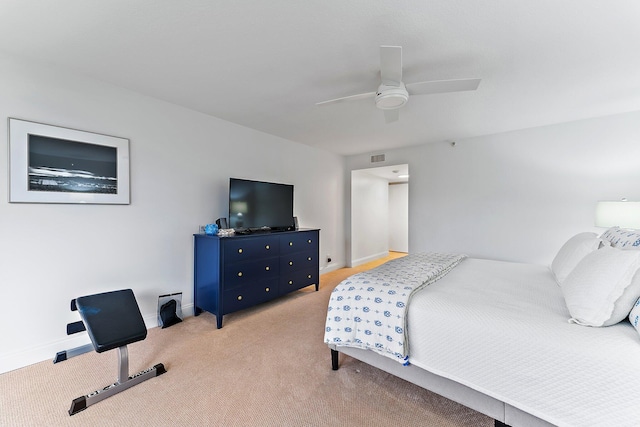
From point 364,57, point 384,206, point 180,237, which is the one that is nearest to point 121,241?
point 180,237

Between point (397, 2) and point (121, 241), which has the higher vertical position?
point (397, 2)

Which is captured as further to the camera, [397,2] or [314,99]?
[314,99]

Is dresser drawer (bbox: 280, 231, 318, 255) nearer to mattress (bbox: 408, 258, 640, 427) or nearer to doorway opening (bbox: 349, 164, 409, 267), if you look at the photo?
doorway opening (bbox: 349, 164, 409, 267)

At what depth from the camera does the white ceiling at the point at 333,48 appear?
158cm

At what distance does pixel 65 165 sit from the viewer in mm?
2285

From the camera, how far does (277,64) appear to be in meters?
2.16

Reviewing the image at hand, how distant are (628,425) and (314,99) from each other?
3023 millimetres

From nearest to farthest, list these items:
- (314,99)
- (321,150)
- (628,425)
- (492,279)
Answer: (628,425), (492,279), (314,99), (321,150)

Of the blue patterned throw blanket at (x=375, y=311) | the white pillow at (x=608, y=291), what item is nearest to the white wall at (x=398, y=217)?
the blue patterned throw blanket at (x=375, y=311)

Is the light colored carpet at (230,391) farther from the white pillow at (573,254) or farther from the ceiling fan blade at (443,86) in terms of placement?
the ceiling fan blade at (443,86)

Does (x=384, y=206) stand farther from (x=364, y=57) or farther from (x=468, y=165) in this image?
(x=364, y=57)

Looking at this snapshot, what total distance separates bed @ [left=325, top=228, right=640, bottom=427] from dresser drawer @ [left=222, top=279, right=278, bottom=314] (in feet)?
4.74

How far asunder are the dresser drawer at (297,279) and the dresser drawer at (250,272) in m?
0.19

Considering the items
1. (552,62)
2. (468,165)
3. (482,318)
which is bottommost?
(482,318)
